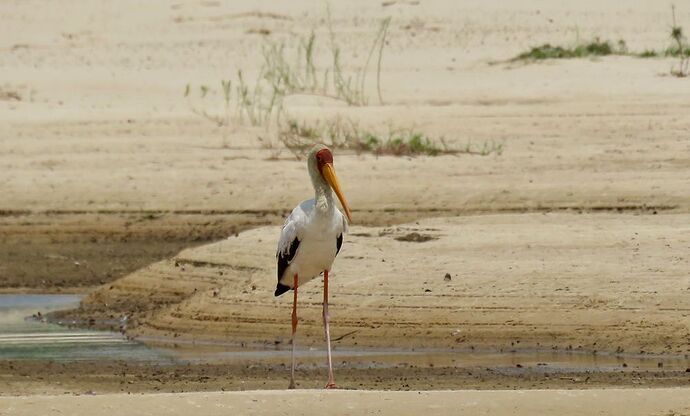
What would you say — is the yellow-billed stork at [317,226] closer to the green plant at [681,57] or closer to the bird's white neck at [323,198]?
the bird's white neck at [323,198]

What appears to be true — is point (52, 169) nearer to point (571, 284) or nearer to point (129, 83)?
point (129, 83)

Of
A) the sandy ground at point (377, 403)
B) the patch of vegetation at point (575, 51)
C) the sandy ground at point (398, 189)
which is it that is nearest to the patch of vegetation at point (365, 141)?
the sandy ground at point (398, 189)

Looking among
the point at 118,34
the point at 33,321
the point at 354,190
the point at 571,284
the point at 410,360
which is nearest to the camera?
the point at 410,360

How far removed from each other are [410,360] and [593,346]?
40.6 inches

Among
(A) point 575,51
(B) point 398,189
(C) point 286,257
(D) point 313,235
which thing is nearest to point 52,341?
(C) point 286,257

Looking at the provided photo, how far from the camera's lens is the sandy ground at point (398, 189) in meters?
11.6

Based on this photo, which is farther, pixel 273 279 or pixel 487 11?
pixel 487 11

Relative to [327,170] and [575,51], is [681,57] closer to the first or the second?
[575,51]

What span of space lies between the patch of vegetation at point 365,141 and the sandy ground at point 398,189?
0.24 m

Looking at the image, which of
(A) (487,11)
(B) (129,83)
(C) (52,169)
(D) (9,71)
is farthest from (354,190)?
(A) (487,11)

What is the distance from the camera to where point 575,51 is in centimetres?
2192

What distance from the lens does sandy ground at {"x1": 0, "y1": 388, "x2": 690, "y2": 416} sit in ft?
27.5

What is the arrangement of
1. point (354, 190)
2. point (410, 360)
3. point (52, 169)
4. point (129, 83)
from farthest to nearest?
point (129, 83)
point (52, 169)
point (354, 190)
point (410, 360)

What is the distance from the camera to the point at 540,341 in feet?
36.2
